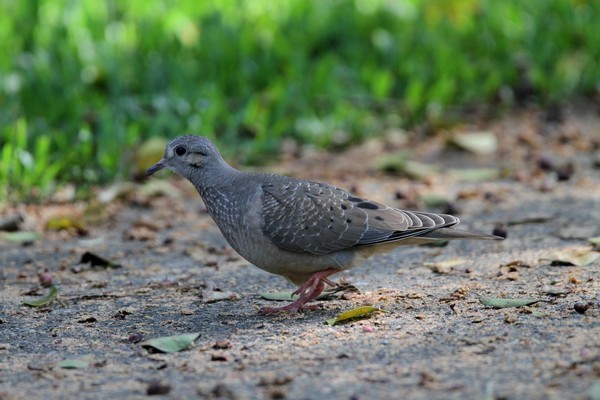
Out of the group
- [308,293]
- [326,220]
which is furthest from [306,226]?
[308,293]

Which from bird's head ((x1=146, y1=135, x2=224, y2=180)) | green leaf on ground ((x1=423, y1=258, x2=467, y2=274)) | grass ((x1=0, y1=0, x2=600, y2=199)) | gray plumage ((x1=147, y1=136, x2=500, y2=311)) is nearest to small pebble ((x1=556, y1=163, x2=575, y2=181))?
grass ((x1=0, y1=0, x2=600, y2=199))

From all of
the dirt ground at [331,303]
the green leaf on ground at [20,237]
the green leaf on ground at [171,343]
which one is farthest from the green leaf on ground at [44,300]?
the green leaf on ground at [20,237]

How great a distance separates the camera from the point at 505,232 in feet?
19.6

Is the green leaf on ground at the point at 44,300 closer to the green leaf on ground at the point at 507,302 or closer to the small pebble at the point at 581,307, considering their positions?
the green leaf on ground at the point at 507,302

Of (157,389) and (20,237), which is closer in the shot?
(157,389)

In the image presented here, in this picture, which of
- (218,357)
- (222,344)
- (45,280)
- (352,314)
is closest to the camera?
(218,357)

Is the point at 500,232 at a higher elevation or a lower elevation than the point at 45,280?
higher

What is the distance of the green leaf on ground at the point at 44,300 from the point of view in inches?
198

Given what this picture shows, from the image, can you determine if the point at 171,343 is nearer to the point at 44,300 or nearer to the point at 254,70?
the point at 44,300

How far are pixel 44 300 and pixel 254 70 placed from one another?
14.7 feet

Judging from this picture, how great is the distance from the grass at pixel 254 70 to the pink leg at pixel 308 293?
109 inches

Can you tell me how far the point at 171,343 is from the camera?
13.9 ft

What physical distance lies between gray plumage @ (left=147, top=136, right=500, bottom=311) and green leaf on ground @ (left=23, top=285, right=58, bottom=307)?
0.89m

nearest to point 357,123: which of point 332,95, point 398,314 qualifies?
point 332,95
